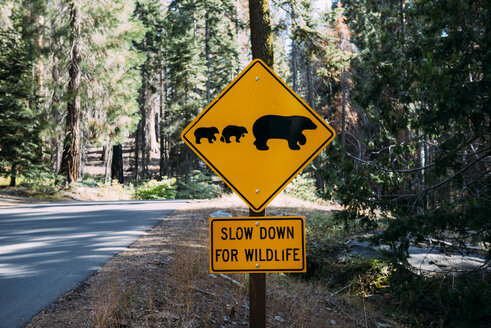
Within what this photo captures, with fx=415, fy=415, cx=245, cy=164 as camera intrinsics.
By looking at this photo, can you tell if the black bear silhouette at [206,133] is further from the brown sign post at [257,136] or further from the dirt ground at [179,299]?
the dirt ground at [179,299]

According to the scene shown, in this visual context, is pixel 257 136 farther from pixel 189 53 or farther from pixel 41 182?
pixel 189 53

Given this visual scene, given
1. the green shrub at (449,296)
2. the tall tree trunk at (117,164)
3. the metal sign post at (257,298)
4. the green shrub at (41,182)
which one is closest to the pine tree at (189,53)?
the tall tree trunk at (117,164)

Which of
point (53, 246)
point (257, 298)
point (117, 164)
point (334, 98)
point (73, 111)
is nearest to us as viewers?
point (257, 298)

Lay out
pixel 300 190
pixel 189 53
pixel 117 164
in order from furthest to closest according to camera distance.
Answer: pixel 117 164, pixel 189 53, pixel 300 190

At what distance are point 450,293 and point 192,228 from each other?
5.68m

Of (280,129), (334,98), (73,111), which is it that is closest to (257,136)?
(280,129)

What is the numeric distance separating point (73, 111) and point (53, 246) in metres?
12.4

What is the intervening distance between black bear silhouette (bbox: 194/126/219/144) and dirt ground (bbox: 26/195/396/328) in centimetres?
205

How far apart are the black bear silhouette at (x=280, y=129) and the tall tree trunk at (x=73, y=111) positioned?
54.7ft

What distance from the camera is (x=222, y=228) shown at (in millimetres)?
3314

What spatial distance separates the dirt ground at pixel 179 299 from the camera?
434cm

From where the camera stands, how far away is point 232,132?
11.2ft

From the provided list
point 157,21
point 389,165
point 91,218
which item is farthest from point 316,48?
point 157,21

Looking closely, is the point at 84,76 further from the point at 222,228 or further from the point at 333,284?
the point at 222,228
